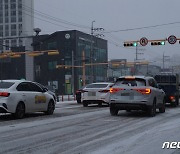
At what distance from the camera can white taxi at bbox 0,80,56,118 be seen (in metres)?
14.9

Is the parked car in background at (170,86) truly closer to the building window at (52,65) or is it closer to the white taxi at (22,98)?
the white taxi at (22,98)

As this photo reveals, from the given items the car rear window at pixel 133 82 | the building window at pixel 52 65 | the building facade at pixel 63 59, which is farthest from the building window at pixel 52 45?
the car rear window at pixel 133 82

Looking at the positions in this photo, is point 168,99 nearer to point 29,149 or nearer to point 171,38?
point 171,38

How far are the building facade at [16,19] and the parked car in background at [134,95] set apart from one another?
186 feet

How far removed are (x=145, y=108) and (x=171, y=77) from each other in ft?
28.7

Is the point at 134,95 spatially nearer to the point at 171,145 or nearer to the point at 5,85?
the point at 5,85

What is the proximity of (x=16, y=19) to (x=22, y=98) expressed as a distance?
69.9m

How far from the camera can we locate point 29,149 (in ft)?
29.0

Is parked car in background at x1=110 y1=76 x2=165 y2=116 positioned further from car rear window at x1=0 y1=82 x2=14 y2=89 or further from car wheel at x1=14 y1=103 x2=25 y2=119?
car rear window at x1=0 y1=82 x2=14 y2=89

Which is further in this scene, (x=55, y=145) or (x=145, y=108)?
(x=145, y=108)

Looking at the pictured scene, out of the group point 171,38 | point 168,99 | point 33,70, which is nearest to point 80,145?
point 168,99

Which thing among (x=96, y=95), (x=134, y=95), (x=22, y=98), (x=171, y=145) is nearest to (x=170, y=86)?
(x=96, y=95)

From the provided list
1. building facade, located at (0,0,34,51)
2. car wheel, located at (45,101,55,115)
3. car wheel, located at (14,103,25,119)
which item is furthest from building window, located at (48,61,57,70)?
car wheel, located at (14,103,25,119)

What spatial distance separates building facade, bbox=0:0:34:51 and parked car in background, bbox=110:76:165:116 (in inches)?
2234
